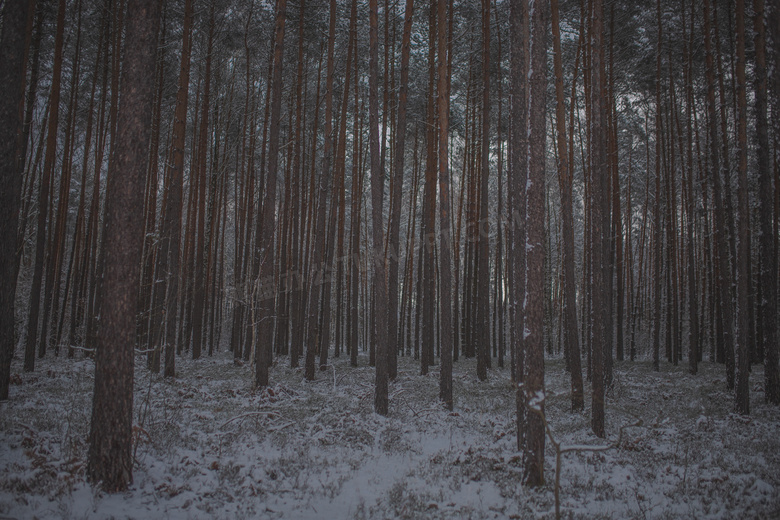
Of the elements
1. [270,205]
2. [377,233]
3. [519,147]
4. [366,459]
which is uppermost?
[519,147]

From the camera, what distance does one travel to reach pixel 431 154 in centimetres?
1367

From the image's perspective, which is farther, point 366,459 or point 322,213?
point 322,213

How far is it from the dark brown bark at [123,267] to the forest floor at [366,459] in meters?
0.37

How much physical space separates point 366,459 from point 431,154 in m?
10.4

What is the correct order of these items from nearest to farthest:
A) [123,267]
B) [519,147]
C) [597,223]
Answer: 1. [123,267]
2. [519,147]
3. [597,223]

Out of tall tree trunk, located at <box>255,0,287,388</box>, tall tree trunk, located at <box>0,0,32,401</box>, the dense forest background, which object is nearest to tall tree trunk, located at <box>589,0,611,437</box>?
the dense forest background

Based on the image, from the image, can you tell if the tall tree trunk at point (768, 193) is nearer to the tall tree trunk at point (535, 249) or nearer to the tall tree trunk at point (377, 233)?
the tall tree trunk at point (535, 249)

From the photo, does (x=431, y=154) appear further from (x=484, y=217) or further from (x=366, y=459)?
(x=366, y=459)

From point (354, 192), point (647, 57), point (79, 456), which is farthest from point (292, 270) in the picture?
point (647, 57)

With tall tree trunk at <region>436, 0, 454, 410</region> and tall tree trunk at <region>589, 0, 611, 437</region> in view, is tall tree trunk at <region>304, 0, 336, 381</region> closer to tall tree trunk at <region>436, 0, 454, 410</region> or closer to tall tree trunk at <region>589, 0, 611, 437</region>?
tall tree trunk at <region>436, 0, 454, 410</region>

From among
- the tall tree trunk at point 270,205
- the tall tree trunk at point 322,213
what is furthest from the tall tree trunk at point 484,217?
the tall tree trunk at point 270,205

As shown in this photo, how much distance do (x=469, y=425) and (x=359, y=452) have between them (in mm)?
2799

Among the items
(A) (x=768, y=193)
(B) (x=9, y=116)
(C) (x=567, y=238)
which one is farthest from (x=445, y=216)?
(B) (x=9, y=116)

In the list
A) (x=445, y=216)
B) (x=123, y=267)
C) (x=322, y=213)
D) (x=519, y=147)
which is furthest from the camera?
(x=322, y=213)
